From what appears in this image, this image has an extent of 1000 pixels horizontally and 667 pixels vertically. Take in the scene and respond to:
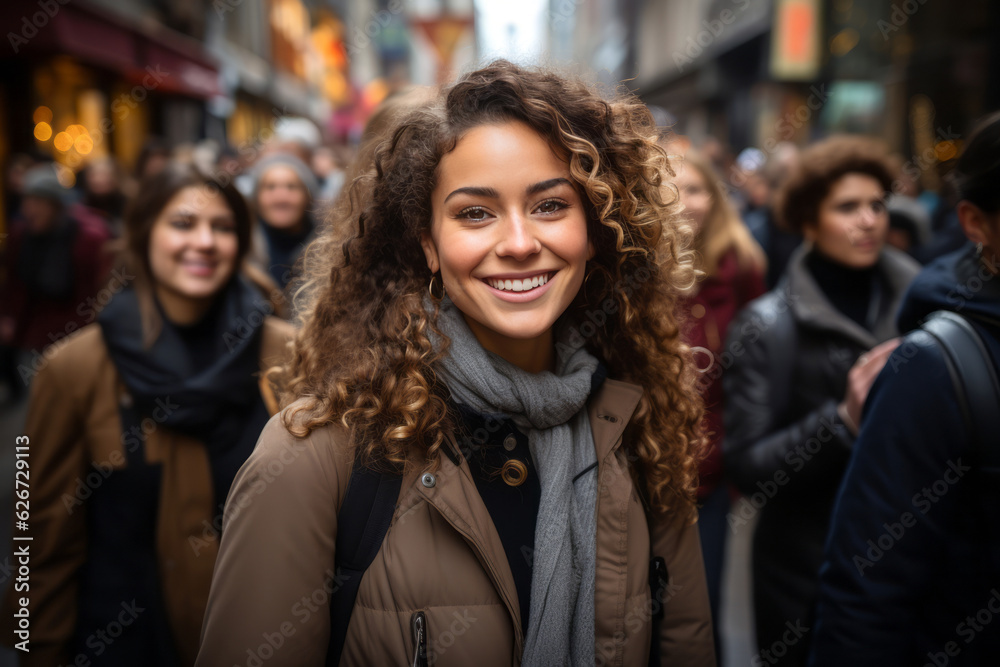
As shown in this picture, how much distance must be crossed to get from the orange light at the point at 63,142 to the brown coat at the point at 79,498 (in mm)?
11675

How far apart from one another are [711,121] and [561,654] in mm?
23102

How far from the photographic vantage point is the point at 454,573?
1535 millimetres

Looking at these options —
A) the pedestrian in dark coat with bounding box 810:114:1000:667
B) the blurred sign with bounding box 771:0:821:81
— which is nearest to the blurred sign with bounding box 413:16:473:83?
the blurred sign with bounding box 771:0:821:81

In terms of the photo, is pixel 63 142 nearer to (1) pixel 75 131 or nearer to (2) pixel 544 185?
(1) pixel 75 131

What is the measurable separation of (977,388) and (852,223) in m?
1.70

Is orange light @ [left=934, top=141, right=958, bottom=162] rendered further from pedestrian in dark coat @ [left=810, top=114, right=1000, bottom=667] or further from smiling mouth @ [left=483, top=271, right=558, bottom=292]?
smiling mouth @ [left=483, top=271, right=558, bottom=292]

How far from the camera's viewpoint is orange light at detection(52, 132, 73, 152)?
12146 mm

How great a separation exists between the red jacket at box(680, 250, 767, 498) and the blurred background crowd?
1cm

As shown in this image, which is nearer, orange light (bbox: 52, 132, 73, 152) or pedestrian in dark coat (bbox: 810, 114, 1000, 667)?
pedestrian in dark coat (bbox: 810, 114, 1000, 667)

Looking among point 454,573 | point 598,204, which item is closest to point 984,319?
point 598,204

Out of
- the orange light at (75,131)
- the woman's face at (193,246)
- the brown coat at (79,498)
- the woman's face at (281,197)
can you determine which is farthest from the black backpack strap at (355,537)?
the orange light at (75,131)

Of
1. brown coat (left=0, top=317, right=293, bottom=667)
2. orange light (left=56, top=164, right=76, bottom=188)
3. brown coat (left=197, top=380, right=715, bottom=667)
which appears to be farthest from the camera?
orange light (left=56, top=164, right=76, bottom=188)

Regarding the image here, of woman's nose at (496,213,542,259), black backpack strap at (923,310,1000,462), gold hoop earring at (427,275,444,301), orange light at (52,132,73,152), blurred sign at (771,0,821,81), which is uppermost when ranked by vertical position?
blurred sign at (771,0,821,81)

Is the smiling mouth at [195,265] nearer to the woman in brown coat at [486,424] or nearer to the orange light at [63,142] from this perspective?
the woman in brown coat at [486,424]
